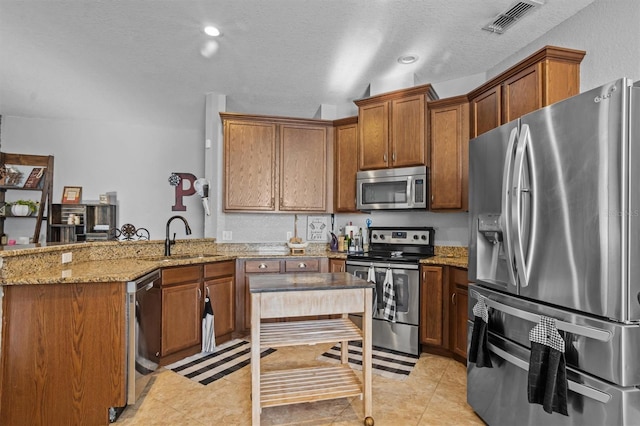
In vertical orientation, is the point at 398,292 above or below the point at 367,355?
above

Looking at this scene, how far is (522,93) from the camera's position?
99.9 inches

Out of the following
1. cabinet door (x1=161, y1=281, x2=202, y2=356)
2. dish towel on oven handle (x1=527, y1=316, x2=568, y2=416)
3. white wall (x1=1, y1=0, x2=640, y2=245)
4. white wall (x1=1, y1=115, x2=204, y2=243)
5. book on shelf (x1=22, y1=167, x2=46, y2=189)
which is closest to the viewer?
dish towel on oven handle (x1=527, y1=316, x2=568, y2=416)

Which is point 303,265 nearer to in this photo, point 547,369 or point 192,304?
point 192,304

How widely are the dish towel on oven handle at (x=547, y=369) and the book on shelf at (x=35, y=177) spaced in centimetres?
597

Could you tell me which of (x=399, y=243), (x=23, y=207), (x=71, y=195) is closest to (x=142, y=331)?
(x=399, y=243)

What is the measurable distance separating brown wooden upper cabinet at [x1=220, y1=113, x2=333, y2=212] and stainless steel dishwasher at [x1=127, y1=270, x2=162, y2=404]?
150 cm

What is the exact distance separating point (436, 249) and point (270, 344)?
231 cm

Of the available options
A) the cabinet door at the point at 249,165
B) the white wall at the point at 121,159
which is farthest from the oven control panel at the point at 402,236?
the white wall at the point at 121,159

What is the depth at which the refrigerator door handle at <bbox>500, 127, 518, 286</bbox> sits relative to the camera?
175 cm

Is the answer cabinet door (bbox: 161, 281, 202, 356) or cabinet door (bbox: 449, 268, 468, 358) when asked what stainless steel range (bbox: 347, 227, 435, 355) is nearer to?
cabinet door (bbox: 449, 268, 468, 358)

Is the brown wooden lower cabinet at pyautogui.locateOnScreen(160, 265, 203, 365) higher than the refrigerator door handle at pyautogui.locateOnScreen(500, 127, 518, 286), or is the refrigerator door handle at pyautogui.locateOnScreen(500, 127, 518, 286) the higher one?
the refrigerator door handle at pyautogui.locateOnScreen(500, 127, 518, 286)

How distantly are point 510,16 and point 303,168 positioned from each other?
2412 mm

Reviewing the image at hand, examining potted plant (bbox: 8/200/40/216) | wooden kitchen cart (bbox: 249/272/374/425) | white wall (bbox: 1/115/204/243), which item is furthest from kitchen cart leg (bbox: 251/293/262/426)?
potted plant (bbox: 8/200/40/216)

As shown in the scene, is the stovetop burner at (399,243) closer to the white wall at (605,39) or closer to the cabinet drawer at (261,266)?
the cabinet drawer at (261,266)
